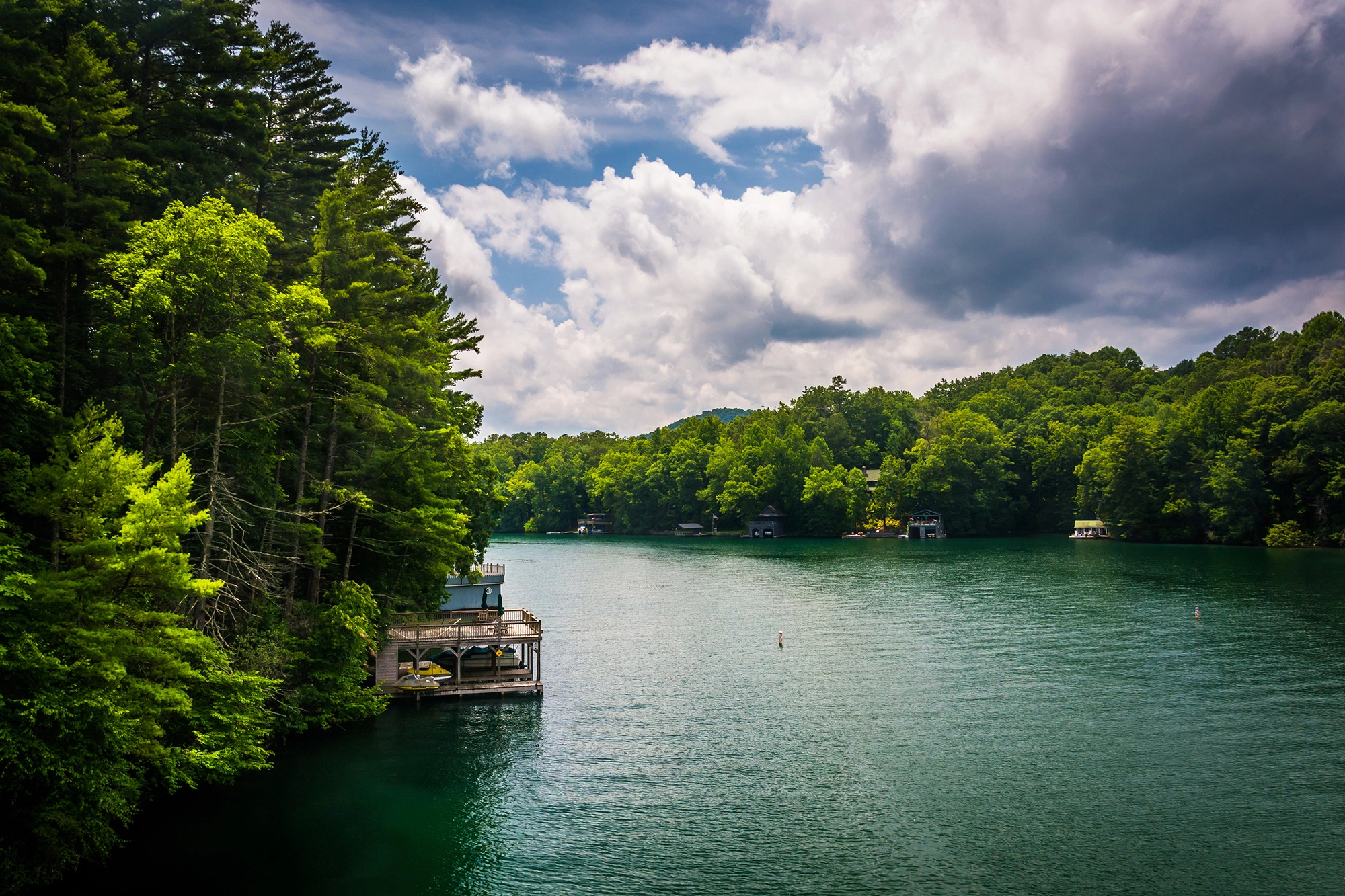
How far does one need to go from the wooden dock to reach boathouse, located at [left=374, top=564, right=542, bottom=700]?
1.1 inches

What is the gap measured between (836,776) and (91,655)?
19740 millimetres

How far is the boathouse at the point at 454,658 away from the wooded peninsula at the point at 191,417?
1.21 meters

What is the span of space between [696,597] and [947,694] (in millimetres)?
32114

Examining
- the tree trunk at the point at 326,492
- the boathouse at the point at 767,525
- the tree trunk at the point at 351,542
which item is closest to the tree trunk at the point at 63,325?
the tree trunk at the point at 326,492

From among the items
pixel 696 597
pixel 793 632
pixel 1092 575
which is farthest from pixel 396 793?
pixel 1092 575

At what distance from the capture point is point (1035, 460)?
5650 inches

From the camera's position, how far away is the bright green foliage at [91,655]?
1596 cm

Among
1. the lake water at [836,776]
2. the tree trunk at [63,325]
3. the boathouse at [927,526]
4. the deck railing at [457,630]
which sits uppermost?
the tree trunk at [63,325]

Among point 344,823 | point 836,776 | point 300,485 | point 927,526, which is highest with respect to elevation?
point 300,485

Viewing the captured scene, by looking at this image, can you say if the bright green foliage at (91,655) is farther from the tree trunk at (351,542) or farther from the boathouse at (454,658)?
the boathouse at (454,658)

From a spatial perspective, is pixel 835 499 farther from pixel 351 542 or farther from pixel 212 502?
pixel 212 502

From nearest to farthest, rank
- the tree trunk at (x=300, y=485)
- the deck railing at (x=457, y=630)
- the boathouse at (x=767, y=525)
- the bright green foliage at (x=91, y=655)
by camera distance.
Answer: the bright green foliage at (x=91, y=655), the tree trunk at (x=300, y=485), the deck railing at (x=457, y=630), the boathouse at (x=767, y=525)

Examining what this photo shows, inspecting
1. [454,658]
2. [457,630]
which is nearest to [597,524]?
[454,658]

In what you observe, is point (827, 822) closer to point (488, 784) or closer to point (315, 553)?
point (488, 784)
